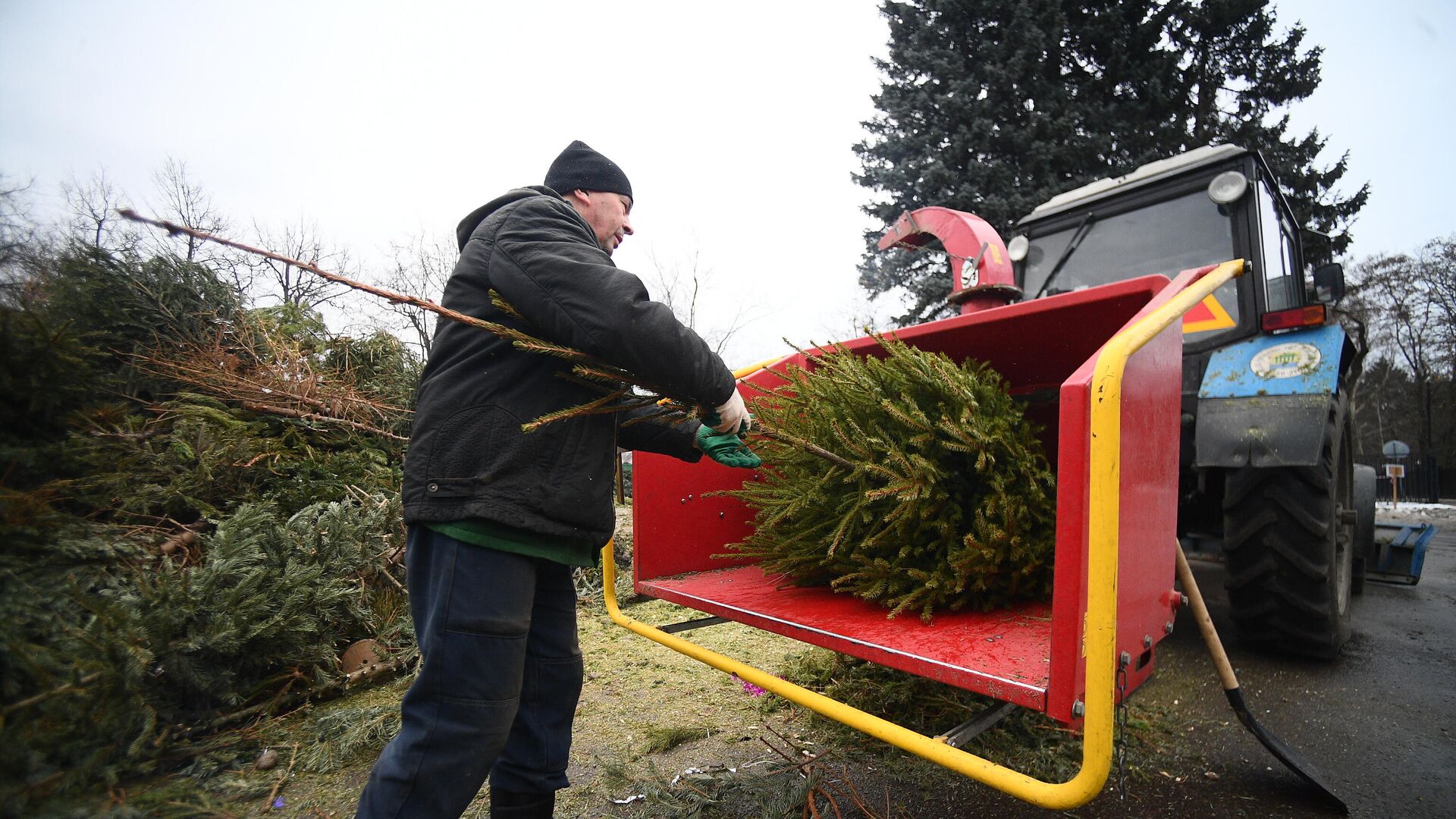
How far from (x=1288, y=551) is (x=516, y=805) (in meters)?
3.03

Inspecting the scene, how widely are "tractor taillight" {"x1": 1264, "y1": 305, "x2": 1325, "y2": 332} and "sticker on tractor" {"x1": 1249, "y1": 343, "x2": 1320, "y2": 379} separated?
3.7 inches

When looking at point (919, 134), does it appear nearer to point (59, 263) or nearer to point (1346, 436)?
point (1346, 436)

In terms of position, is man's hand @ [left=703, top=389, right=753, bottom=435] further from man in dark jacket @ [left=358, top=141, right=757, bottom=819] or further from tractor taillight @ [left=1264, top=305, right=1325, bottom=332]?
tractor taillight @ [left=1264, top=305, right=1325, bottom=332]

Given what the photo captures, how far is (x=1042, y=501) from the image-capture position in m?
2.00

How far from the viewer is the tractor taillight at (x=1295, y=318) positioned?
2.95 meters

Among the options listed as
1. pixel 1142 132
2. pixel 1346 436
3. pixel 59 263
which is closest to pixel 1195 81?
pixel 1142 132

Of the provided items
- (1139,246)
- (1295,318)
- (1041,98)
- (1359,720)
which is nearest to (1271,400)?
(1295,318)

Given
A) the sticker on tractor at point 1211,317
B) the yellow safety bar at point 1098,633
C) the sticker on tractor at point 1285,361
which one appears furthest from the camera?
the sticker on tractor at point 1211,317

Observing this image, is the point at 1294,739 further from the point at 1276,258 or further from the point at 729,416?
the point at 1276,258

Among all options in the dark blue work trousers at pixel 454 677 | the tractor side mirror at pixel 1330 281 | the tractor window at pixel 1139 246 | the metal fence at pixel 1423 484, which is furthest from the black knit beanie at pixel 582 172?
the metal fence at pixel 1423 484

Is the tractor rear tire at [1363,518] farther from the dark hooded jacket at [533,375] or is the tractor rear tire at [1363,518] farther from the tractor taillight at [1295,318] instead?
the dark hooded jacket at [533,375]

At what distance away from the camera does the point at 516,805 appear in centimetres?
181

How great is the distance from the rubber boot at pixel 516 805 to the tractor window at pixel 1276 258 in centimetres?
407

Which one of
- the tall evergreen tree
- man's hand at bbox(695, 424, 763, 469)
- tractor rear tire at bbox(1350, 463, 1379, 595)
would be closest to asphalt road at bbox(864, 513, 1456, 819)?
tractor rear tire at bbox(1350, 463, 1379, 595)
